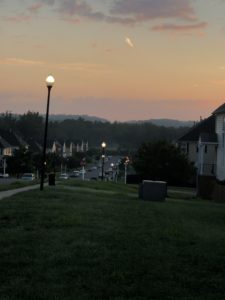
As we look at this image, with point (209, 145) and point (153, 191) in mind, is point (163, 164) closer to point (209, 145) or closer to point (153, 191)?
point (209, 145)

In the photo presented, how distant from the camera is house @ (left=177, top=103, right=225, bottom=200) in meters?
44.7

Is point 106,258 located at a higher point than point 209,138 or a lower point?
lower

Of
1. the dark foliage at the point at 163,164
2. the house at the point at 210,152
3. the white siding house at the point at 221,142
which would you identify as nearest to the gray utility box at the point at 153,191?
the house at the point at 210,152

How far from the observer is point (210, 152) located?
67.7 meters

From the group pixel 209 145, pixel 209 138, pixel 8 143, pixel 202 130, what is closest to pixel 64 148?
pixel 8 143

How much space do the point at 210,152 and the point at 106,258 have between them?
198 ft

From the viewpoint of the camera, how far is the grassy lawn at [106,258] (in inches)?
263

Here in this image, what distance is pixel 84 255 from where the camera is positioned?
28.0 feet

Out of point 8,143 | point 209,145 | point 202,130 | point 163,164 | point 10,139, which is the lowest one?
point 163,164

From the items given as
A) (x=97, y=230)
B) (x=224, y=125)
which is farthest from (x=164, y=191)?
(x=224, y=125)

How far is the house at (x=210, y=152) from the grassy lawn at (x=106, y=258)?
26.4 metres

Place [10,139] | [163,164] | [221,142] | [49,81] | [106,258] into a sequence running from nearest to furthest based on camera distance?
[106,258]
[49,81]
[221,142]
[163,164]
[10,139]

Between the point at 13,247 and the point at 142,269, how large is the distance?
2397mm

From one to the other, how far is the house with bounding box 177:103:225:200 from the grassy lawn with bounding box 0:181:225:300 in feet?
86.7
